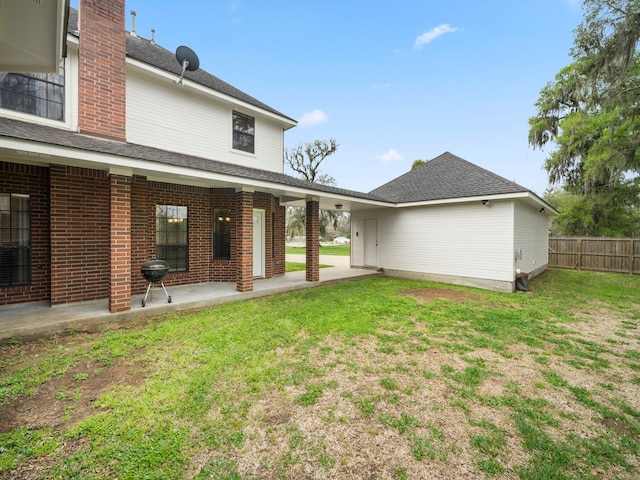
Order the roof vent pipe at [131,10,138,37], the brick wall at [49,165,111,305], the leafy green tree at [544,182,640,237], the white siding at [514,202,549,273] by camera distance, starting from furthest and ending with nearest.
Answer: the leafy green tree at [544,182,640,237] < the white siding at [514,202,549,273] < the roof vent pipe at [131,10,138,37] < the brick wall at [49,165,111,305]

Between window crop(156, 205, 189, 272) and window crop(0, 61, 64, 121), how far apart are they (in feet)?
9.15

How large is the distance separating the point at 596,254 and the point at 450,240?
33.4 ft

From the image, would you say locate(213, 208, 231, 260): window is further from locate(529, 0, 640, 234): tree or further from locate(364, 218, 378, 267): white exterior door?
locate(529, 0, 640, 234): tree

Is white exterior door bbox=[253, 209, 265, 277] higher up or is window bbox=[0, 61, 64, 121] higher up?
window bbox=[0, 61, 64, 121]

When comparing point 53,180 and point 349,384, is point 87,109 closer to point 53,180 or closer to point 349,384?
point 53,180

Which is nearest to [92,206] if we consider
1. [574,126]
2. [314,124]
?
[574,126]

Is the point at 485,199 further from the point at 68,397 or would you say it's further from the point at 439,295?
the point at 68,397

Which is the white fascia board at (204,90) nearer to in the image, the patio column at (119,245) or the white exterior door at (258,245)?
the white exterior door at (258,245)

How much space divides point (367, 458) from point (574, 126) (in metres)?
18.9

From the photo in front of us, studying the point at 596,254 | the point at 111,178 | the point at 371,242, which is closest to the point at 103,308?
the point at 111,178

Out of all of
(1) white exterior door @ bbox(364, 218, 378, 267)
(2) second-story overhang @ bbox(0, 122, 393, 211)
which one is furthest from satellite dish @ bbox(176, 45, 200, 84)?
(1) white exterior door @ bbox(364, 218, 378, 267)

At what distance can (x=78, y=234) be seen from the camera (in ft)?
19.1

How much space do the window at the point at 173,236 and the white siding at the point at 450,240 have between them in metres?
7.75

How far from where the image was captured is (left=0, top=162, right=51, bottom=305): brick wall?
5.39 m
